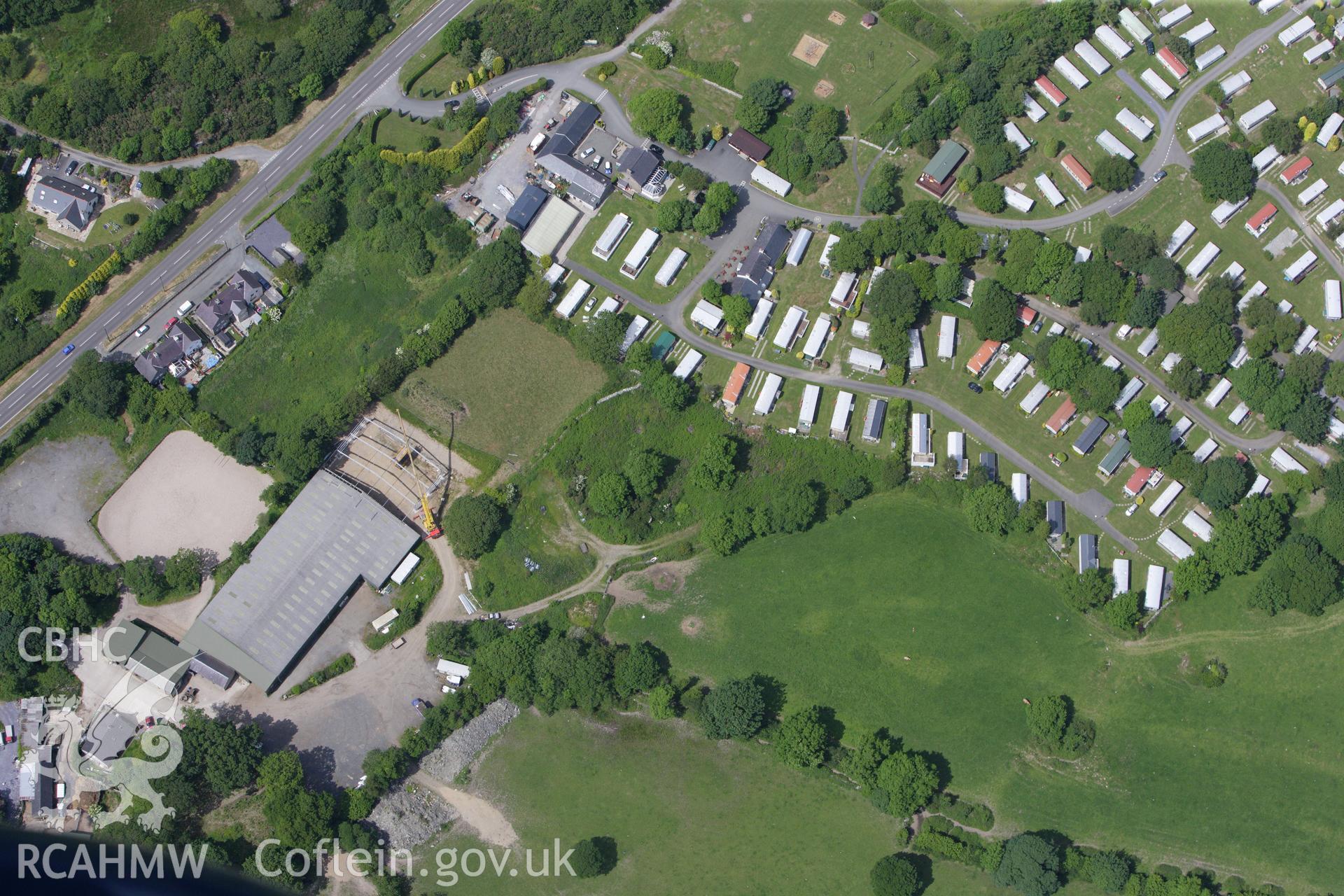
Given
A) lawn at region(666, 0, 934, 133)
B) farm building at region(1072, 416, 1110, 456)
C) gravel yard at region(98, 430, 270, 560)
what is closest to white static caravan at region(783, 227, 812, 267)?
lawn at region(666, 0, 934, 133)

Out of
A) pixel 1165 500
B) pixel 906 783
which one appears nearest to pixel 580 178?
pixel 1165 500

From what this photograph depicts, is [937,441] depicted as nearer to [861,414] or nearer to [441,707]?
[861,414]

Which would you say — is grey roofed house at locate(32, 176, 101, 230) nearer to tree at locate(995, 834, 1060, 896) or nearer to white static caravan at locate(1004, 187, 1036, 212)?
white static caravan at locate(1004, 187, 1036, 212)

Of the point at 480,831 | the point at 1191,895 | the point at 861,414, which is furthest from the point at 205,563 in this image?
the point at 1191,895

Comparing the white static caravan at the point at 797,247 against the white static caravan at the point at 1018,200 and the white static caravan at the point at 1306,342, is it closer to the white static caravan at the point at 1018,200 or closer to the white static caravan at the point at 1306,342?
the white static caravan at the point at 1018,200

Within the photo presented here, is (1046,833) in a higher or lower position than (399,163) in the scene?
lower

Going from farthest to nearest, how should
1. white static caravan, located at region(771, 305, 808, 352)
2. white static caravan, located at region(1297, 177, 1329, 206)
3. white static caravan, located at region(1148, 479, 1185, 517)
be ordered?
white static caravan, located at region(1297, 177, 1329, 206)
white static caravan, located at region(771, 305, 808, 352)
white static caravan, located at region(1148, 479, 1185, 517)
